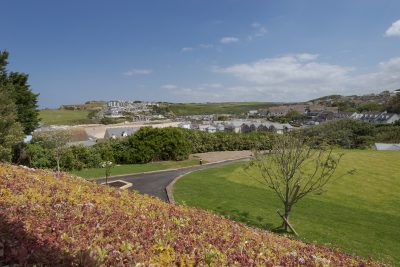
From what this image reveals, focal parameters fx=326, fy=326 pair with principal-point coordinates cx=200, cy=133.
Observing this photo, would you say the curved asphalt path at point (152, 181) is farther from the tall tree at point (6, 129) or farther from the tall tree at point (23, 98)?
the tall tree at point (23, 98)

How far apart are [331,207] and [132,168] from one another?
16.5 m

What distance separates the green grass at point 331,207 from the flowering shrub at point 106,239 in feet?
24.7

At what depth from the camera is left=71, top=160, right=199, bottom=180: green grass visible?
24703 mm

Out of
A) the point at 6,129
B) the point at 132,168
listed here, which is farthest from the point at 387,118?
the point at 6,129

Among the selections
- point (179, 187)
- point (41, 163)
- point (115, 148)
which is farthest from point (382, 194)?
point (41, 163)

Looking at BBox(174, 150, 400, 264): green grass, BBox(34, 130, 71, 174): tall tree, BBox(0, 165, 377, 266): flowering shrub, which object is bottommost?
BBox(174, 150, 400, 264): green grass

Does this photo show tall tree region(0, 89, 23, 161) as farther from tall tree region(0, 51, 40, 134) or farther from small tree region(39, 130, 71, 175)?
tall tree region(0, 51, 40, 134)

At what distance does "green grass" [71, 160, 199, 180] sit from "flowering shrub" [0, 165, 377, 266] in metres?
18.1

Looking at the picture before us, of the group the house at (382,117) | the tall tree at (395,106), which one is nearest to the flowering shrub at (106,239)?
the house at (382,117)

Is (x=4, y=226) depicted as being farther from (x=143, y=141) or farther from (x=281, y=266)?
(x=143, y=141)

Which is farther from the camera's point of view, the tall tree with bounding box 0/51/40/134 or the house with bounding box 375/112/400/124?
the house with bounding box 375/112/400/124

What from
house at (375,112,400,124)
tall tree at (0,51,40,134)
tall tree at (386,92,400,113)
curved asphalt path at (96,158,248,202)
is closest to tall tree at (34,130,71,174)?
curved asphalt path at (96,158,248,202)

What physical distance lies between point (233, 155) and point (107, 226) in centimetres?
3562

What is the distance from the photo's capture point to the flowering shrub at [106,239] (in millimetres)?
3693
